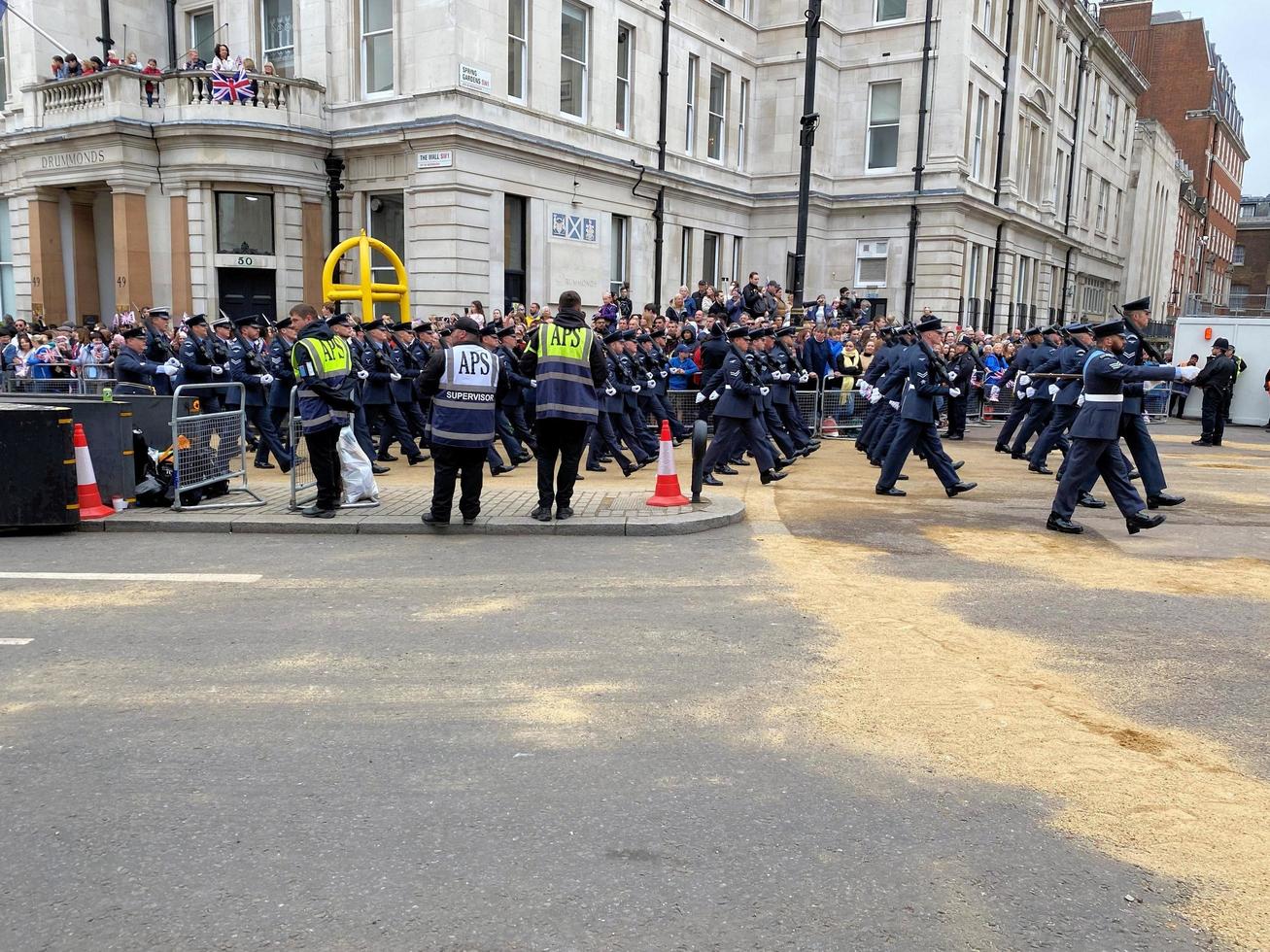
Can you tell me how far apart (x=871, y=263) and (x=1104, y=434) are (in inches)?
988

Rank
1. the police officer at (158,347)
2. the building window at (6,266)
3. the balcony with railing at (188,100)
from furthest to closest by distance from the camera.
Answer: the building window at (6,266), the balcony with railing at (188,100), the police officer at (158,347)

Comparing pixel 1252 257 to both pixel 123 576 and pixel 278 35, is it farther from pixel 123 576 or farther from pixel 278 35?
pixel 123 576

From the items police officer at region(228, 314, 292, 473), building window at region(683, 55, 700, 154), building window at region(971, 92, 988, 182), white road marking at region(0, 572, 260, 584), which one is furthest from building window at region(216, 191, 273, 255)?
building window at region(971, 92, 988, 182)

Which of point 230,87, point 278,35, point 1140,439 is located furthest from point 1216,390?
point 278,35

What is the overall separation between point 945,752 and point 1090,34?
4786 centimetres

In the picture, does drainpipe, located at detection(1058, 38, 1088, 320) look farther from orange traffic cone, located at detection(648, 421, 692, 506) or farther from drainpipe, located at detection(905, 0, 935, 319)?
orange traffic cone, located at detection(648, 421, 692, 506)

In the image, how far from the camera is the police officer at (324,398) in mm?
9125

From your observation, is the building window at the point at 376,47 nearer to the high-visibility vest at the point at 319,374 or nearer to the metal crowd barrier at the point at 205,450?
the metal crowd barrier at the point at 205,450

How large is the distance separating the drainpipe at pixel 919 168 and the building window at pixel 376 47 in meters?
17.4

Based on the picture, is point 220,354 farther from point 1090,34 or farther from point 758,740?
point 1090,34

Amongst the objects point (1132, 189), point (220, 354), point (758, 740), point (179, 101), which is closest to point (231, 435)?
point (220, 354)

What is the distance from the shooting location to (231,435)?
34.3 feet

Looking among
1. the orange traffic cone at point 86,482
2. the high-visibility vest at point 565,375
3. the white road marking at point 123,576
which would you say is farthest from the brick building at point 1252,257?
the white road marking at point 123,576

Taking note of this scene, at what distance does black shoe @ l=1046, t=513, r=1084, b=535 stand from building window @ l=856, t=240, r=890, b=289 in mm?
24593
